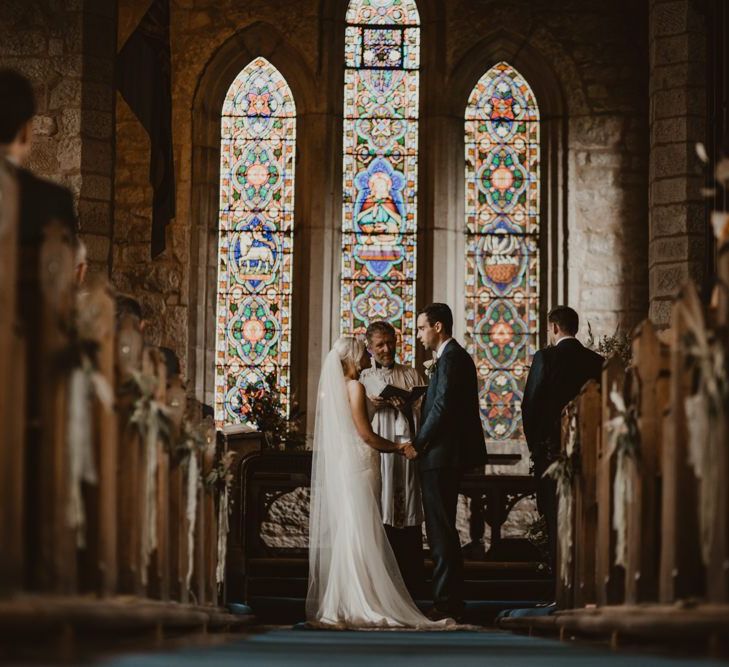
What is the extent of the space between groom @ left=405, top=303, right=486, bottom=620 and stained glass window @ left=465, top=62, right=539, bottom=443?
5.34m

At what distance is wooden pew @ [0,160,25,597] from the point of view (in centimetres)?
328

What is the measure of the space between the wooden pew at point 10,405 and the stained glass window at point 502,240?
10.2 meters

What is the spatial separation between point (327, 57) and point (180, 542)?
28.2 feet

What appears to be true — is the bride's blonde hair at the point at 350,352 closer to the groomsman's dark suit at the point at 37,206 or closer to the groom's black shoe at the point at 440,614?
the groom's black shoe at the point at 440,614

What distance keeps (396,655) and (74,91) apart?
287 inches

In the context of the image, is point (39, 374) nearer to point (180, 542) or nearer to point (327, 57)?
point (180, 542)

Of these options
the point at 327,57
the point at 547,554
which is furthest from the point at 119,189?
the point at 547,554

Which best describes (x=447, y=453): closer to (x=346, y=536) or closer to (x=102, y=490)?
(x=346, y=536)

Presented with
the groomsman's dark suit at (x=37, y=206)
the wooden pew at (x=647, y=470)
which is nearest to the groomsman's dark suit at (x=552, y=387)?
the wooden pew at (x=647, y=470)

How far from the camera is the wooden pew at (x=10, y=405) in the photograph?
3277 millimetres

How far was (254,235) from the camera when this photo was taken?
1394 cm

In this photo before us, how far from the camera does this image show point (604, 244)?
44.6 ft

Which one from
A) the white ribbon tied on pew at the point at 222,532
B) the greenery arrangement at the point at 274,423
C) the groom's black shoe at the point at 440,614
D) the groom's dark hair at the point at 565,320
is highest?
the groom's dark hair at the point at 565,320

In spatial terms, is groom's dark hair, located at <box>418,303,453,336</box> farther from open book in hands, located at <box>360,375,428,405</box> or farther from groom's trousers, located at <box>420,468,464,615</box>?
groom's trousers, located at <box>420,468,464,615</box>
